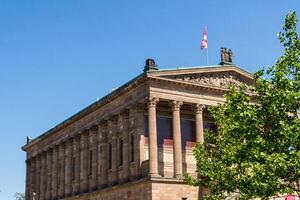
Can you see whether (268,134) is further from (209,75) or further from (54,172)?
(54,172)

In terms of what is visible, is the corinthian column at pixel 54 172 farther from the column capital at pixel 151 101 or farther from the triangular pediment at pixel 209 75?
the triangular pediment at pixel 209 75

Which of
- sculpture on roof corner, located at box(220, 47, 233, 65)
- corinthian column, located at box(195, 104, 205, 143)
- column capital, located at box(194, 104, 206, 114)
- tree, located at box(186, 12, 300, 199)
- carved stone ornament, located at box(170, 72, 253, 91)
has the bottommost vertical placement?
tree, located at box(186, 12, 300, 199)

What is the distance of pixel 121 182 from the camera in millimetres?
54094

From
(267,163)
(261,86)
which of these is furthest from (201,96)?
(267,163)

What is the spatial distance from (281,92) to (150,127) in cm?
1934

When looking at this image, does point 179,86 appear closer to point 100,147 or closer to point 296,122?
point 100,147

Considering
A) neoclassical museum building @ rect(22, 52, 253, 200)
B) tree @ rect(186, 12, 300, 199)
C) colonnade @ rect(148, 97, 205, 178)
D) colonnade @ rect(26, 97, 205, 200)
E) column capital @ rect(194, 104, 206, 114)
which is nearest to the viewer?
tree @ rect(186, 12, 300, 199)

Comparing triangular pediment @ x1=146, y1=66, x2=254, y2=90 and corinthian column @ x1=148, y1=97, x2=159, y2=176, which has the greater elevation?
triangular pediment @ x1=146, y1=66, x2=254, y2=90

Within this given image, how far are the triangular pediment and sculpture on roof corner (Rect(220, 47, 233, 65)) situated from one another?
764 mm

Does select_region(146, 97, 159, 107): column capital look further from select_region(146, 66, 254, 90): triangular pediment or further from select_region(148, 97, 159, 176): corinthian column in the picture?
select_region(146, 66, 254, 90): triangular pediment

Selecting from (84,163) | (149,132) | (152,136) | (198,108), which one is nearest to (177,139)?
(152,136)

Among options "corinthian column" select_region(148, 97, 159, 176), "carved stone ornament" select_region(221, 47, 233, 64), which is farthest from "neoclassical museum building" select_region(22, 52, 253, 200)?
"carved stone ornament" select_region(221, 47, 233, 64)

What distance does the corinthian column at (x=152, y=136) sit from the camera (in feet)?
160

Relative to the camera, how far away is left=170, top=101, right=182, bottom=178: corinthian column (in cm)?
5022
